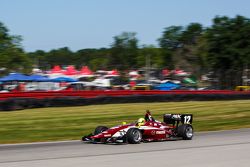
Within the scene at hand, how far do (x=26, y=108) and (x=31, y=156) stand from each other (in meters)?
12.0

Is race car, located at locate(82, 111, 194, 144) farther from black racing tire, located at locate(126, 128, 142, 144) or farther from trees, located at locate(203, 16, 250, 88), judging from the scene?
trees, located at locate(203, 16, 250, 88)

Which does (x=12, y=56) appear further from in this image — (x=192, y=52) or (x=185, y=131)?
(x=185, y=131)

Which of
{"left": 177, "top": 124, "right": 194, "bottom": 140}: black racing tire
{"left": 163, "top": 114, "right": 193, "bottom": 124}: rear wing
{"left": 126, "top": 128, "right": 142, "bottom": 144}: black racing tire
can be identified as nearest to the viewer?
{"left": 126, "top": 128, "right": 142, "bottom": 144}: black racing tire

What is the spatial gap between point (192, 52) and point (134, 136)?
236 ft

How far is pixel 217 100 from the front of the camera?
1072 inches

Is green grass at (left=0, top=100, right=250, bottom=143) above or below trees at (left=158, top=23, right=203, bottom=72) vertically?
below

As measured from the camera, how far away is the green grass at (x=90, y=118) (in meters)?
14.2

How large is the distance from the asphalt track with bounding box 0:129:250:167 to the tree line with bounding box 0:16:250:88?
95.2 ft

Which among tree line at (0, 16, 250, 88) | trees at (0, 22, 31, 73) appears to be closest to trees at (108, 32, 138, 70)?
tree line at (0, 16, 250, 88)

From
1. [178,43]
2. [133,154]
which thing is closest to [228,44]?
[178,43]

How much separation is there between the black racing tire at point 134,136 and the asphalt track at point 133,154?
18 cm

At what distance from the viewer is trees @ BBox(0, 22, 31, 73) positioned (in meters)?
58.2

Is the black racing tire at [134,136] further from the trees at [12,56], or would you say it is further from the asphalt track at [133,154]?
the trees at [12,56]

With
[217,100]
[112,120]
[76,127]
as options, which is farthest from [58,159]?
[217,100]
